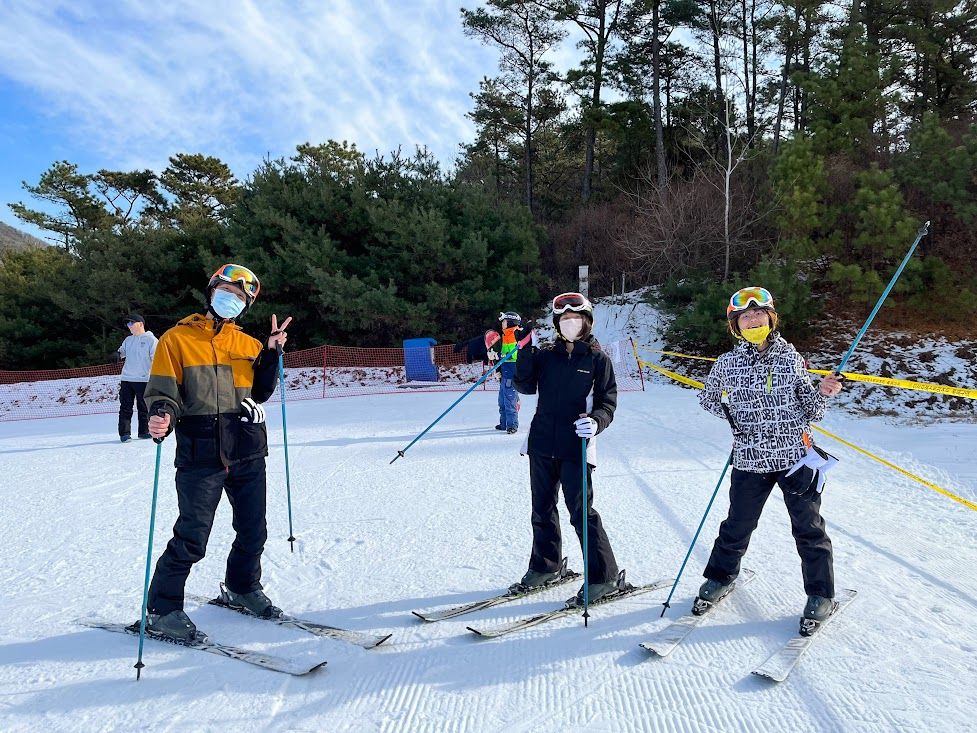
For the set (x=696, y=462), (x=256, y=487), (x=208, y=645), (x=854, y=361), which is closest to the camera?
(x=208, y=645)

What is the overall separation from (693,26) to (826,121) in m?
9.02

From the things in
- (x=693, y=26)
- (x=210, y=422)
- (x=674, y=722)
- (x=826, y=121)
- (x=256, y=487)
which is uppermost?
(x=693, y=26)

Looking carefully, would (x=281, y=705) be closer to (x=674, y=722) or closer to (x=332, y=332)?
(x=674, y=722)

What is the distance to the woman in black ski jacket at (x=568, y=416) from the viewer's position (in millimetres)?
3371

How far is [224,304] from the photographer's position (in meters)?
3.21

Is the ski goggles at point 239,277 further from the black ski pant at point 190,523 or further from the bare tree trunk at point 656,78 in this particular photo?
the bare tree trunk at point 656,78

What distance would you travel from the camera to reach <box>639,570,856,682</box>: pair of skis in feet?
8.71

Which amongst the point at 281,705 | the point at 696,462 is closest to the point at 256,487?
the point at 281,705

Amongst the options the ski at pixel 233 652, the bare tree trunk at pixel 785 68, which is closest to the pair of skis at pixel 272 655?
the ski at pixel 233 652

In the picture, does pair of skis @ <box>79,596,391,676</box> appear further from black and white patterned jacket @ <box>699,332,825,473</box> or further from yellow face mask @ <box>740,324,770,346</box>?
yellow face mask @ <box>740,324,770,346</box>

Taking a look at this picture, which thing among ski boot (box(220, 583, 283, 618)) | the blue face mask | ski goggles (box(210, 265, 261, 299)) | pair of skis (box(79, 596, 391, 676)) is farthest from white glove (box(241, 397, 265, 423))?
pair of skis (box(79, 596, 391, 676))

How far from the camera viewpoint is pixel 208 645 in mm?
2957

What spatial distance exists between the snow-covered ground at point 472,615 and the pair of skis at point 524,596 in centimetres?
6

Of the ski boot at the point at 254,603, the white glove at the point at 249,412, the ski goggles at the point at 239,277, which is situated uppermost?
the ski goggles at the point at 239,277
